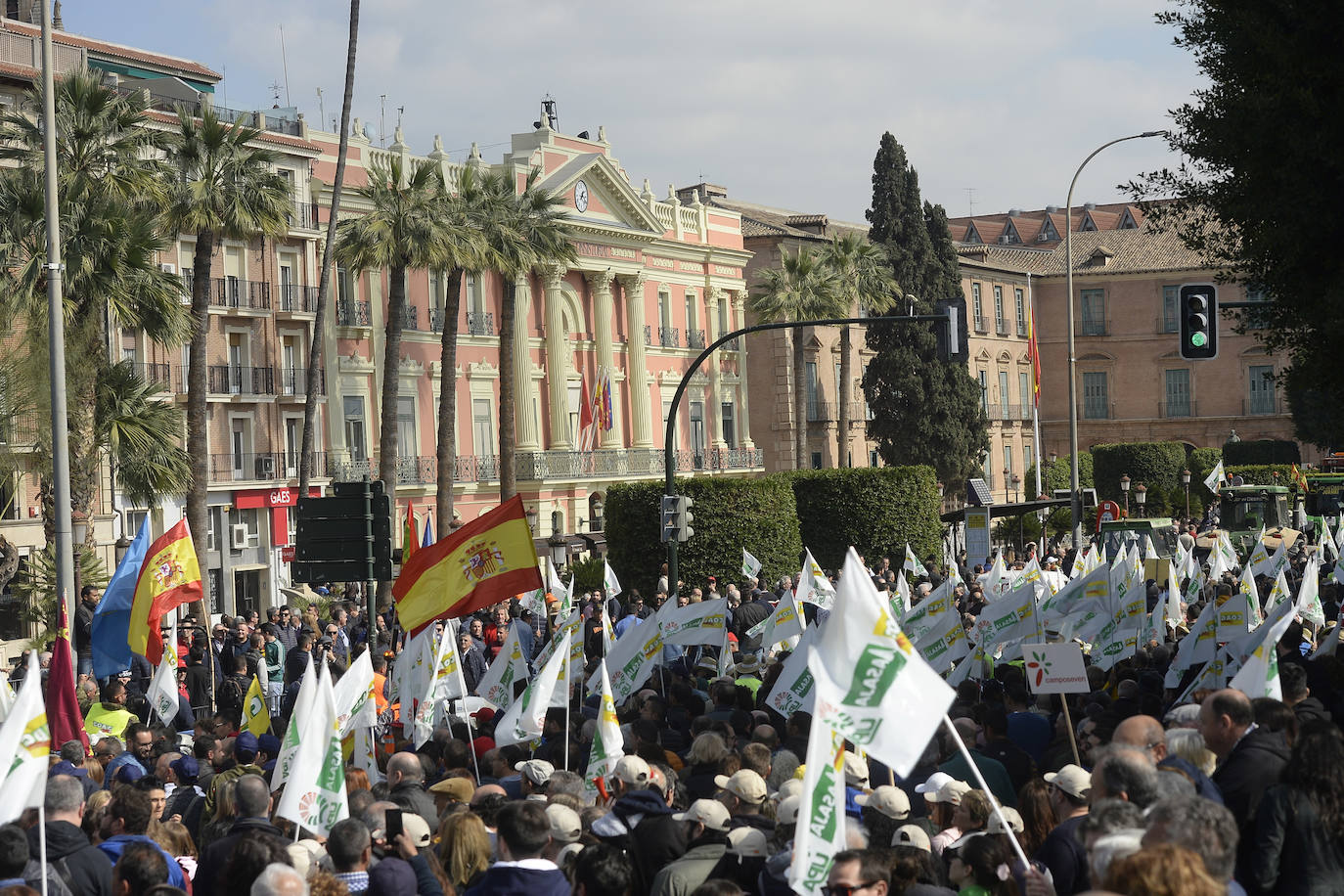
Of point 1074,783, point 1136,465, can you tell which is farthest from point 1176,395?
point 1074,783

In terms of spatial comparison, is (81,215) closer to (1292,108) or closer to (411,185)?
(411,185)

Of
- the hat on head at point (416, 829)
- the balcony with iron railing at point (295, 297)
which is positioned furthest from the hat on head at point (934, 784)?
the balcony with iron railing at point (295, 297)

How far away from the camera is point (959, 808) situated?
7.66m

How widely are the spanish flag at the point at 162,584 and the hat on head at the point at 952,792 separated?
9.66 meters

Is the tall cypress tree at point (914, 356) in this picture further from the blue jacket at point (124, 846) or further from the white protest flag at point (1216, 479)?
the blue jacket at point (124, 846)

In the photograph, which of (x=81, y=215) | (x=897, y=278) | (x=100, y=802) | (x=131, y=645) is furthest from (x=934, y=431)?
(x=100, y=802)

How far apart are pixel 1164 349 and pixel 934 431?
83.2 feet

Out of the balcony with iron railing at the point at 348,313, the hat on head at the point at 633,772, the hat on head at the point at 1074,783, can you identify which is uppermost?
the balcony with iron railing at the point at 348,313

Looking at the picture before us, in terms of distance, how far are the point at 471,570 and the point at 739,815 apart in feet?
23.8

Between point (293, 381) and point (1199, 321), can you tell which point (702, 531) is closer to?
point (293, 381)

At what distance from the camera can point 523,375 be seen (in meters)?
52.8

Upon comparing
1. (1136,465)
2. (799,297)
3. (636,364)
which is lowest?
(1136,465)

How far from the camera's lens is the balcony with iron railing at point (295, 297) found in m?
45.8

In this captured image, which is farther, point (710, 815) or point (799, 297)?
point (799, 297)
